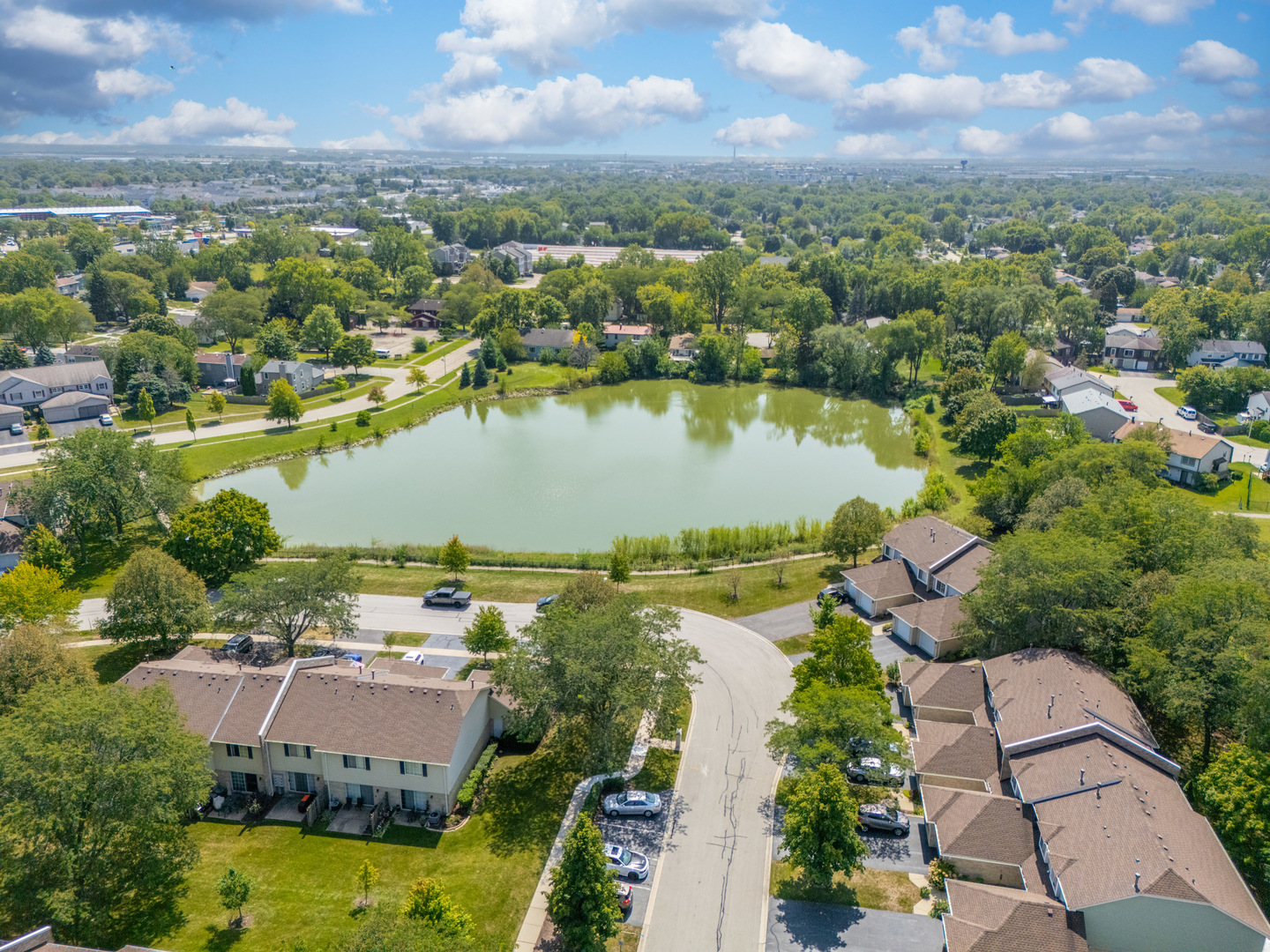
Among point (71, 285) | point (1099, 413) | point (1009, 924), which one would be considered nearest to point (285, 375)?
point (71, 285)

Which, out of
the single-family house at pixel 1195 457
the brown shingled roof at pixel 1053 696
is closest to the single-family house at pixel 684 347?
the single-family house at pixel 1195 457

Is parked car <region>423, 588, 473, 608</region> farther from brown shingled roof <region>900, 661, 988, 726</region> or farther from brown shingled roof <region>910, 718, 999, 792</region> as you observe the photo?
brown shingled roof <region>910, 718, 999, 792</region>

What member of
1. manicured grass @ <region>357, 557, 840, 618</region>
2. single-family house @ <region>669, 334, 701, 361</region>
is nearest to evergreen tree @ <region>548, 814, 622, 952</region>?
manicured grass @ <region>357, 557, 840, 618</region>

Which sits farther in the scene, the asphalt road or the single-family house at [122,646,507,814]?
the single-family house at [122,646,507,814]

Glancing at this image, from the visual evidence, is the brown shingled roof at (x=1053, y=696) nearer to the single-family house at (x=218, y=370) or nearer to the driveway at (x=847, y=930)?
the driveway at (x=847, y=930)

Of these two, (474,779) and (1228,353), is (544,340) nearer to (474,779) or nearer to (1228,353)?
(474,779)

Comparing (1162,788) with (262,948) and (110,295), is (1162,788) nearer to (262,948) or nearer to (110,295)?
(262,948)
